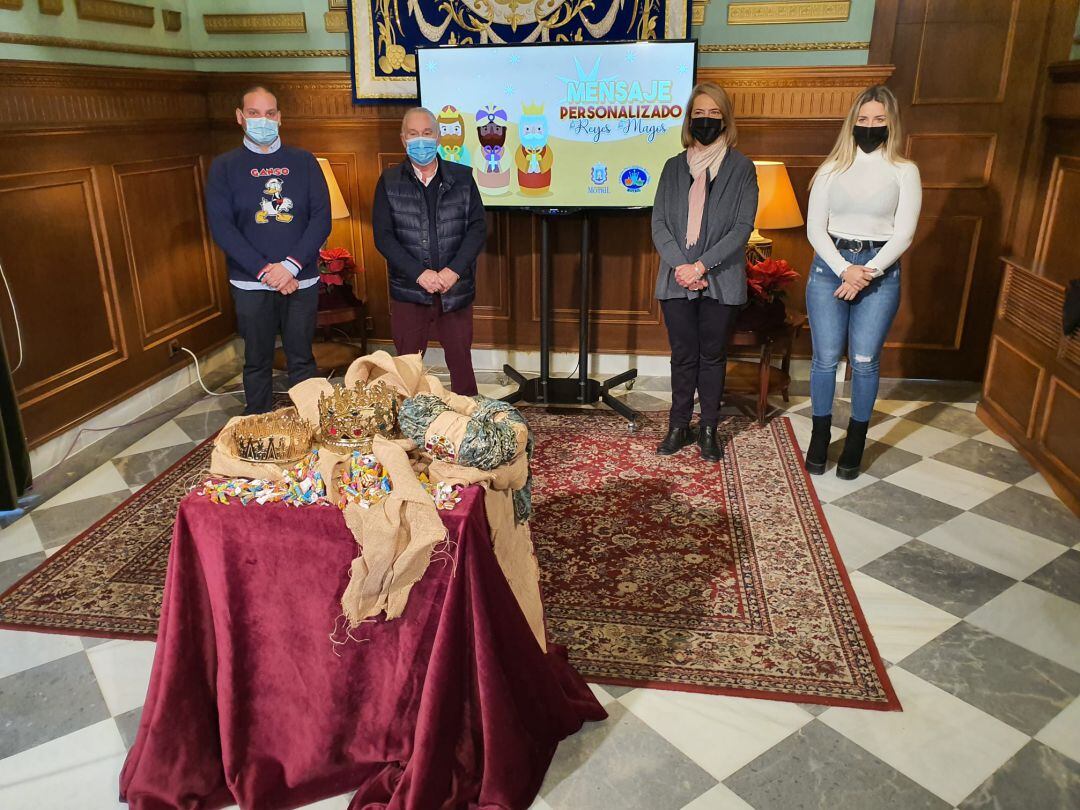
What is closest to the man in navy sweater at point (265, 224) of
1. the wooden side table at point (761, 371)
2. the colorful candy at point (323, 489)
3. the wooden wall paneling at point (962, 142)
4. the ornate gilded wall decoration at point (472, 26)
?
the ornate gilded wall decoration at point (472, 26)

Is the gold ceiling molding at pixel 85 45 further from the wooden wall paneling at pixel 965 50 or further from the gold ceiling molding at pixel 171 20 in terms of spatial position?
the wooden wall paneling at pixel 965 50

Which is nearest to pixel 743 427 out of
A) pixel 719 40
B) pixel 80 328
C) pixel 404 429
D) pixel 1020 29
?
pixel 719 40

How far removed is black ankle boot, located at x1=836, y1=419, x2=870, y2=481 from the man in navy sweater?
228 cm

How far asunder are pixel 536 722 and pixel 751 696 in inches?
23.9

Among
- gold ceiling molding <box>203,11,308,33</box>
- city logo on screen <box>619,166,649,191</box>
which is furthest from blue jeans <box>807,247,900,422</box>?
gold ceiling molding <box>203,11,308,33</box>

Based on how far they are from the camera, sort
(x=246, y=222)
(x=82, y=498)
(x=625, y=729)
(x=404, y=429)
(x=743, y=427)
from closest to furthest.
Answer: (x=404, y=429), (x=625, y=729), (x=82, y=498), (x=246, y=222), (x=743, y=427)

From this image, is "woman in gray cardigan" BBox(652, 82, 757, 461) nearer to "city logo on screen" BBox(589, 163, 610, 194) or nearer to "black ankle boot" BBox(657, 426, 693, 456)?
"black ankle boot" BBox(657, 426, 693, 456)

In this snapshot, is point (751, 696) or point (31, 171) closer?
point (751, 696)

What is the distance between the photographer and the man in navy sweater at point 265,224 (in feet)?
11.0

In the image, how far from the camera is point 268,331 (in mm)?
3564

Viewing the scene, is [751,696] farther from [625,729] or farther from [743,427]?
[743,427]

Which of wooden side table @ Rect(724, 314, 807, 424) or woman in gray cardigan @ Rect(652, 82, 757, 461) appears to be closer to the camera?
woman in gray cardigan @ Rect(652, 82, 757, 461)

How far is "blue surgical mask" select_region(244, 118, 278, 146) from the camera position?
3.29 m

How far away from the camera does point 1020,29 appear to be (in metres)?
3.93
